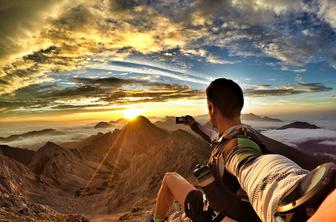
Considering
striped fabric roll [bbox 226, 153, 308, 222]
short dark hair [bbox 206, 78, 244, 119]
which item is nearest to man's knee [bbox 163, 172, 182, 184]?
short dark hair [bbox 206, 78, 244, 119]

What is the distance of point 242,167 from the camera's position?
193 centimetres

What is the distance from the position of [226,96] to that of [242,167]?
1.63 m

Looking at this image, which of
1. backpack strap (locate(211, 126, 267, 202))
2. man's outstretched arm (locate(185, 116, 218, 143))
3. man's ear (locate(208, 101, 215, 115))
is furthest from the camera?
man's outstretched arm (locate(185, 116, 218, 143))

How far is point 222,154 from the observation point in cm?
241

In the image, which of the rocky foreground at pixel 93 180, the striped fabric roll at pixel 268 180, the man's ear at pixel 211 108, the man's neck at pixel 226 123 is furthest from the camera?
the rocky foreground at pixel 93 180

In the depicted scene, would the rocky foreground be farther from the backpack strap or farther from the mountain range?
the backpack strap

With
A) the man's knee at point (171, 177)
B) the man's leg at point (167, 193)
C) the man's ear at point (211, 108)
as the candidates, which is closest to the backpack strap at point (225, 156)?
the man's ear at point (211, 108)

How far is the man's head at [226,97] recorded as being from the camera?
347 cm

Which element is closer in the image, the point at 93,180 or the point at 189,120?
the point at 189,120

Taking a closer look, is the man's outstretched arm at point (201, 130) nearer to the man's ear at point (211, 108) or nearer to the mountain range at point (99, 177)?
the man's ear at point (211, 108)

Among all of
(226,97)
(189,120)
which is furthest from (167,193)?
(226,97)

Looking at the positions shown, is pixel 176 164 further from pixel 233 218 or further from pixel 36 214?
pixel 233 218

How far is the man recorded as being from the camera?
1537 mm

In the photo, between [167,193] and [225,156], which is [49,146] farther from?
[225,156]
